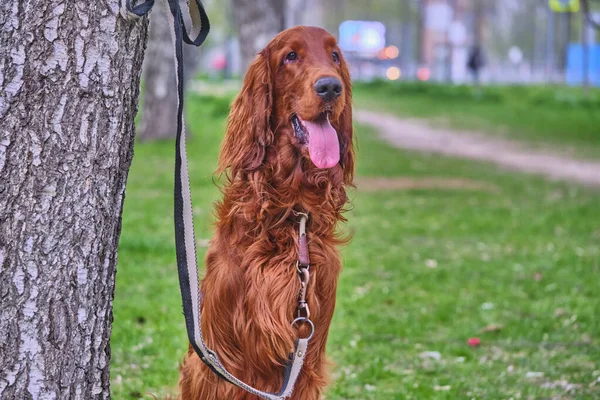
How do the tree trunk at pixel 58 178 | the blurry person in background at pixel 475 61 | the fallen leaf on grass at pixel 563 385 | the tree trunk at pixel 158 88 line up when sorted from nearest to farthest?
the tree trunk at pixel 58 178, the fallen leaf on grass at pixel 563 385, the tree trunk at pixel 158 88, the blurry person in background at pixel 475 61

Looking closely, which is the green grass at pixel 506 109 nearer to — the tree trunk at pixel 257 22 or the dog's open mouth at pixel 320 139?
the tree trunk at pixel 257 22

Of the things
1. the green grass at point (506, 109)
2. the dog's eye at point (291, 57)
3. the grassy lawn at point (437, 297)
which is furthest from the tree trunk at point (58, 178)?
the green grass at point (506, 109)

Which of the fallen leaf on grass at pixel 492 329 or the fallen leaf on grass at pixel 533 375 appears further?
the fallen leaf on grass at pixel 492 329

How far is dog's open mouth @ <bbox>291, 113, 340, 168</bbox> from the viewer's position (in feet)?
11.4

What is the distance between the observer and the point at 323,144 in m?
3.52

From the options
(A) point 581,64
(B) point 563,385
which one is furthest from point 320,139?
(A) point 581,64

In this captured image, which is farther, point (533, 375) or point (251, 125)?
point (533, 375)

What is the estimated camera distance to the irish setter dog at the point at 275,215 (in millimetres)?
3480

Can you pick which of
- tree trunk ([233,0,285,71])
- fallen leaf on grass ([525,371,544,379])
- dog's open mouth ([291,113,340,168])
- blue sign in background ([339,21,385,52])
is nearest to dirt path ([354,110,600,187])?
tree trunk ([233,0,285,71])

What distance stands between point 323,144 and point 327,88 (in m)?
0.22

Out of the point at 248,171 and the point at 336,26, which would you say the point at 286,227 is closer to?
the point at 248,171

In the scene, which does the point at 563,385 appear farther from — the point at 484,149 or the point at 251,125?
the point at 484,149

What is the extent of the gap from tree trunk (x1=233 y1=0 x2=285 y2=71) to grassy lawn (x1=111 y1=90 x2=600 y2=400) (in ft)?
6.51

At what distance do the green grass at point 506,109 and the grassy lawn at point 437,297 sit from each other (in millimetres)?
5657
